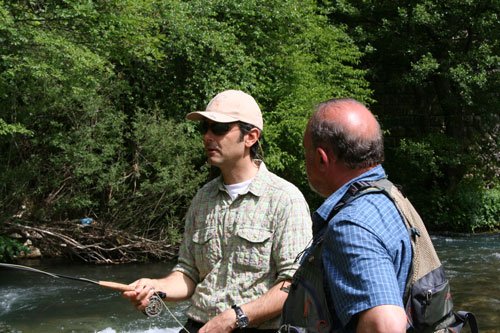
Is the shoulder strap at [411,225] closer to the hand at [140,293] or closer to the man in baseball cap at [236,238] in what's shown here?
the man in baseball cap at [236,238]

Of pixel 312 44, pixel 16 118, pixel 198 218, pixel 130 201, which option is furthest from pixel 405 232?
pixel 312 44

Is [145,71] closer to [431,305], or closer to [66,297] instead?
[66,297]

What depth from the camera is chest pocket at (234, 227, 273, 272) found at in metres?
3.21

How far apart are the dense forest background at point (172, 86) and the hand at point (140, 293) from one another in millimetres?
7611

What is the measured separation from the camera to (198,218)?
343cm

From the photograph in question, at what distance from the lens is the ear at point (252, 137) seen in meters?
3.39

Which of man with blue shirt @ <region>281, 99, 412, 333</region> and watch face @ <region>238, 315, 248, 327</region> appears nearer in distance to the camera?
man with blue shirt @ <region>281, 99, 412, 333</region>

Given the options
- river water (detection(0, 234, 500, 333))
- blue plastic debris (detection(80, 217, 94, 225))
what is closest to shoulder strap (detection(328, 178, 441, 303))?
river water (detection(0, 234, 500, 333))

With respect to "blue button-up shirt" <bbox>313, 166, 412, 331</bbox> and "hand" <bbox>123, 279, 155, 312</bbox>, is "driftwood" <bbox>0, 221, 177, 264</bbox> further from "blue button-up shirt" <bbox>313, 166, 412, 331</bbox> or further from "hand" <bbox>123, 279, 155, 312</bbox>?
"blue button-up shirt" <bbox>313, 166, 412, 331</bbox>

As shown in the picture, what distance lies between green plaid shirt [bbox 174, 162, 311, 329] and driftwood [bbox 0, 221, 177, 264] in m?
11.2

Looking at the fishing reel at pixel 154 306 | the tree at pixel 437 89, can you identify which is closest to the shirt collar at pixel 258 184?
the fishing reel at pixel 154 306

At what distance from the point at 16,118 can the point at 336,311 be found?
455 inches

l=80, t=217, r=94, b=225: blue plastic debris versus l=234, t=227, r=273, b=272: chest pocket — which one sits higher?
l=234, t=227, r=273, b=272: chest pocket

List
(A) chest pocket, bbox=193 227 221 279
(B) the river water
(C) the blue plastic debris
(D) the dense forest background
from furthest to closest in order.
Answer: (C) the blue plastic debris
(D) the dense forest background
(B) the river water
(A) chest pocket, bbox=193 227 221 279
